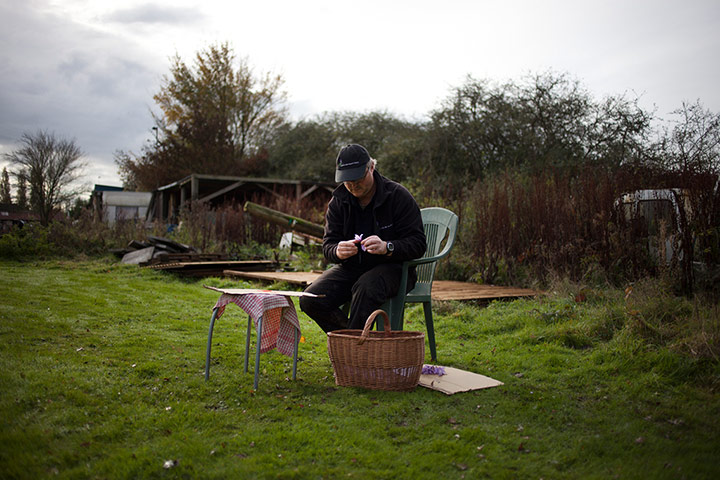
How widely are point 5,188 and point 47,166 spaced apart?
3.79 metres

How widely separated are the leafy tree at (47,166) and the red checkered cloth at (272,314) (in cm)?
1505

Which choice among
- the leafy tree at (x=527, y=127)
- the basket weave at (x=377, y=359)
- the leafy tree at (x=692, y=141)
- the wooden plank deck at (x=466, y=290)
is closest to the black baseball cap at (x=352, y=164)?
the basket weave at (x=377, y=359)

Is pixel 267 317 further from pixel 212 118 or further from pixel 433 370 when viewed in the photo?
pixel 212 118

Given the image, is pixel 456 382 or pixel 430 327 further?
pixel 430 327

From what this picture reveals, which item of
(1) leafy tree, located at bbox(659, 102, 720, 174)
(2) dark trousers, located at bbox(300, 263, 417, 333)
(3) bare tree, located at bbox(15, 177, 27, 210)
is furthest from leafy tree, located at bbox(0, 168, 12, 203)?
(1) leafy tree, located at bbox(659, 102, 720, 174)

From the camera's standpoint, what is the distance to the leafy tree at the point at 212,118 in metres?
26.1

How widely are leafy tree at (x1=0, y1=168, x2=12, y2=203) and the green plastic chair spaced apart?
44.2ft

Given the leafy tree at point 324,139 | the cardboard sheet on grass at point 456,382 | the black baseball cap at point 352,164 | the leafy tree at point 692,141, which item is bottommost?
the cardboard sheet on grass at point 456,382

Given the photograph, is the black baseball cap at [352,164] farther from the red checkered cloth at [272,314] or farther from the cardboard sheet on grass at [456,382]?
the cardboard sheet on grass at [456,382]

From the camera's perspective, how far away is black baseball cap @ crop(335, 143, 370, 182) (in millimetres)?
3670

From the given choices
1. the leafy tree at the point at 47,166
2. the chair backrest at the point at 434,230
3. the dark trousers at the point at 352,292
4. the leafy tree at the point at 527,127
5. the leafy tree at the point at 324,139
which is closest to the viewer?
the dark trousers at the point at 352,292

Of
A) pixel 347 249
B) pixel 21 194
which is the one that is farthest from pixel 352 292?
pixel 21 194

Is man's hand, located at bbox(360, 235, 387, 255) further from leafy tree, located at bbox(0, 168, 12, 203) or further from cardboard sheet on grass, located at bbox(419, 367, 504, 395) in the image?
leafy tree, located at bbox(0, 168, 12, 203)

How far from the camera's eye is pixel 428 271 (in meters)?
4.28
